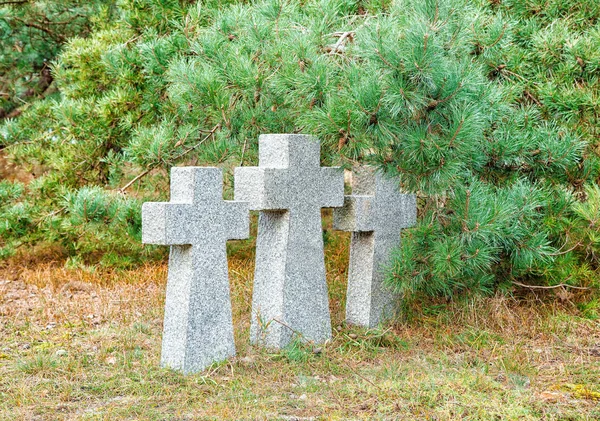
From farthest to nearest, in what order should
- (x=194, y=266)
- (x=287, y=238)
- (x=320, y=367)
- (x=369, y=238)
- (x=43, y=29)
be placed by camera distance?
(x=43, y=29), (x=369, y=238), (x=287, y=238), (x=320, y=367), (x=194, y=266)

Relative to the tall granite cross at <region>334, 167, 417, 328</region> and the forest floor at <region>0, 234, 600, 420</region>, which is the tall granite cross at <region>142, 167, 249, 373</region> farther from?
the tall granite cross at <region>334, 167, 417, 328</region>

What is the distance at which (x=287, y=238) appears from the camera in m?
4.30

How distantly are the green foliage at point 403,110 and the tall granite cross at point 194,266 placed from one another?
68 cm

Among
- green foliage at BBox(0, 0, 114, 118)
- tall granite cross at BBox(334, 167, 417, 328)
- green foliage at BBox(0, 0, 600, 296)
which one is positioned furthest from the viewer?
green foliage at BBox(0, 0, 114, 118)

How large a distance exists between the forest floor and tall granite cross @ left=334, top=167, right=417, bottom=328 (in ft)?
0.45

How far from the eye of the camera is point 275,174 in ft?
13.9

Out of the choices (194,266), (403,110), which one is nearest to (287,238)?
(194,266)

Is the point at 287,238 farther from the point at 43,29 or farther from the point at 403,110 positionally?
the point at 43,29

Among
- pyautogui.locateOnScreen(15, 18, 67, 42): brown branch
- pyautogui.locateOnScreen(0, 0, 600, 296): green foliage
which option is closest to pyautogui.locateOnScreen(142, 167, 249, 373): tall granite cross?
pyautogui.locateOnScreen(0, 0, 600, 296): green foliage

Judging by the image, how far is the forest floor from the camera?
3.42 meters

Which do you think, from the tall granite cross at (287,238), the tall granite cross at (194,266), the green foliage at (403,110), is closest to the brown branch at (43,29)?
the green foliage at (403,110)

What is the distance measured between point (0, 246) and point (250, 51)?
3675 millimetres

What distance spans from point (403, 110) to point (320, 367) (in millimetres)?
1414

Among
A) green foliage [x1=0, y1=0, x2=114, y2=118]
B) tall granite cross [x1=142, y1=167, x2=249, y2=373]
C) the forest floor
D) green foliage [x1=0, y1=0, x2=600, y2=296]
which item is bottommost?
the forest floor
